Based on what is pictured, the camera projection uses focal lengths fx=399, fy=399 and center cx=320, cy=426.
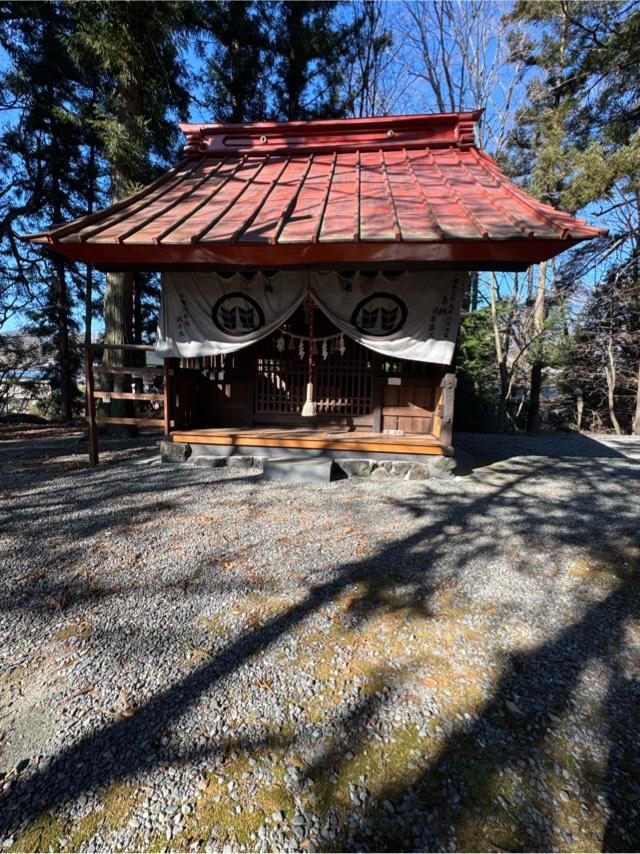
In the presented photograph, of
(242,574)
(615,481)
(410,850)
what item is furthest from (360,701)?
(615,481)

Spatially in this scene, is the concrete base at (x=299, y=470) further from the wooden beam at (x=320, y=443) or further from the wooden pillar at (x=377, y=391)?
the wooden pillar at (x=377, y=391)

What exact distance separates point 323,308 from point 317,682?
3.99 meters

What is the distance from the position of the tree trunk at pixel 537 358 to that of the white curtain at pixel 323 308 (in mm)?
6620

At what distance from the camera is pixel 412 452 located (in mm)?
4688

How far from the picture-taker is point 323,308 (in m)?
4.80

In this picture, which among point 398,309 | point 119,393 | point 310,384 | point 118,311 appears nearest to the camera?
point 398,309

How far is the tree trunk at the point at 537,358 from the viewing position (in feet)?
33.1

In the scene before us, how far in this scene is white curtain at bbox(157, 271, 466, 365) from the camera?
467cm

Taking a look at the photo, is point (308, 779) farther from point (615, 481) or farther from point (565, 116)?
point (565, 116)

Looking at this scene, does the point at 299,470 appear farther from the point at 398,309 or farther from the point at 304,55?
the point at 304,55

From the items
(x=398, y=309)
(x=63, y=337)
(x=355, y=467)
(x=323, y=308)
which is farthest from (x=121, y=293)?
(x=355, y=467)

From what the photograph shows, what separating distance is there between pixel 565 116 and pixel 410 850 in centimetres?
1246

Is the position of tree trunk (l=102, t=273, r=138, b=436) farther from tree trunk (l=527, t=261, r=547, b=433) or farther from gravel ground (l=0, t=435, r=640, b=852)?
tree trunk (l=527, t=261, r=547, b=433)

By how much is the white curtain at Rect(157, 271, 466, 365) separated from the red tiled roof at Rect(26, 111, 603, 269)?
1.00 ft
